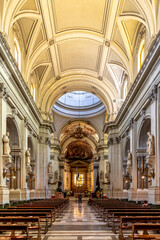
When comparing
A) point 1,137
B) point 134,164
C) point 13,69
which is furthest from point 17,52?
point 134,164

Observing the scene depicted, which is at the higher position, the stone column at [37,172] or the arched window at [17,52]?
the arched window at [17,52]

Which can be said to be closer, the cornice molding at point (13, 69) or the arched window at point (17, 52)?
the cornice molding at point (13, 69)

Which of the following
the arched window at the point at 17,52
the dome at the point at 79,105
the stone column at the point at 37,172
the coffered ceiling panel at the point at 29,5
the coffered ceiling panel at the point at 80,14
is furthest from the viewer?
the dome at the point at 79,105

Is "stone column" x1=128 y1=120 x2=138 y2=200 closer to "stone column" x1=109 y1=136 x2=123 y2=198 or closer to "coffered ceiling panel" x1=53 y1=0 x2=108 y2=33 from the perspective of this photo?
"stone column" x1=109 y1=136 x2=123 y2=198

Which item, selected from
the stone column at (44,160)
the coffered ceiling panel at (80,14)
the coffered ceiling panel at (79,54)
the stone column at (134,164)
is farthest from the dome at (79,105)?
the coffered ceiling panel at (80,14)

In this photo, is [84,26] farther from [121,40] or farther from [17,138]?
[17,138]

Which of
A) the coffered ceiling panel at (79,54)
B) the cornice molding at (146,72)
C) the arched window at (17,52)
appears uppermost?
the coffered ceiling panel at (79,54)

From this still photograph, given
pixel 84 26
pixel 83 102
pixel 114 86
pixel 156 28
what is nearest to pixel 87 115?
pixel 83 102

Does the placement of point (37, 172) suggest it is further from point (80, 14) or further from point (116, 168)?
point (80, 14)

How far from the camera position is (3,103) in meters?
14.4

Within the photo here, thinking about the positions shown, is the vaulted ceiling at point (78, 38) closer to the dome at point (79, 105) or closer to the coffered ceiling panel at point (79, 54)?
the coffered ceiling panel at point (79, 54)

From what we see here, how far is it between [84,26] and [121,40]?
2.71 meters

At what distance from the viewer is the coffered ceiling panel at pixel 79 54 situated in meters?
23.2

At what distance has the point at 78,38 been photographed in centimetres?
2230
